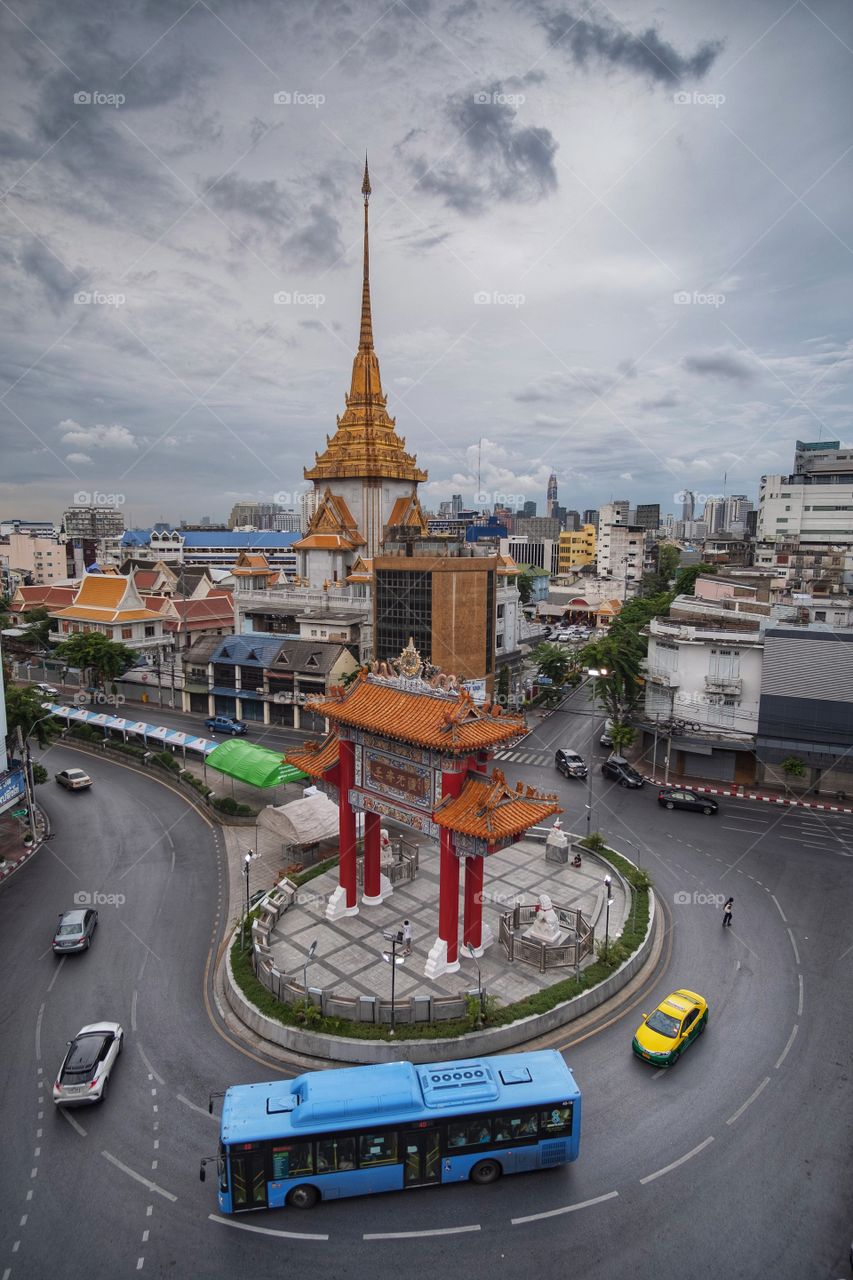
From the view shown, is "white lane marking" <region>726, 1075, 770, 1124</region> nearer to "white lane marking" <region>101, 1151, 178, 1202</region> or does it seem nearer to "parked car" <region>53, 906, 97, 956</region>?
"white lane marking" <region>101, 1151, 178, 1202</region>

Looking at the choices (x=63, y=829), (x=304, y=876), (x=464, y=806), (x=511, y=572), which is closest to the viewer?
(x=464, y=806)

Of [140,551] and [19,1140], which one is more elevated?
[140,551]

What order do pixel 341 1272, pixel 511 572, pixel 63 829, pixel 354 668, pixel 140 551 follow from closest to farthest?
pixel 341 1272 < pixel 63 829 < pixel 354 668 < pixel 511 572 < pixel 140 551

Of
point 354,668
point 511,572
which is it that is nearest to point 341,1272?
point 354,668

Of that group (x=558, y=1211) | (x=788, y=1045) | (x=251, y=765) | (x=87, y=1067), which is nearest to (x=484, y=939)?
(x=788, y=1045)

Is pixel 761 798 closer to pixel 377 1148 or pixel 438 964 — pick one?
pixel 438 964

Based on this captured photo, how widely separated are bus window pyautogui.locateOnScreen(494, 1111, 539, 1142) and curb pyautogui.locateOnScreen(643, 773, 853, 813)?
30747 millimetres

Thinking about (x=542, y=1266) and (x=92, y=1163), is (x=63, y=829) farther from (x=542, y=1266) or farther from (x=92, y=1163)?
(x=542, y=1266)

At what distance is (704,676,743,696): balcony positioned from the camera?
46.5m

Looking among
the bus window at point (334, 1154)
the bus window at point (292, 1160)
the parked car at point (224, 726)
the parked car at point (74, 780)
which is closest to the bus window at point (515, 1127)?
the bus window at point (334, 1154)

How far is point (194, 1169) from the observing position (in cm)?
1755

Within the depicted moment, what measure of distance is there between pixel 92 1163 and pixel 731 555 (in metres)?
113

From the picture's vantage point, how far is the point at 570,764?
158 feet

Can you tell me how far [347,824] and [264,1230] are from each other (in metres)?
14.0
